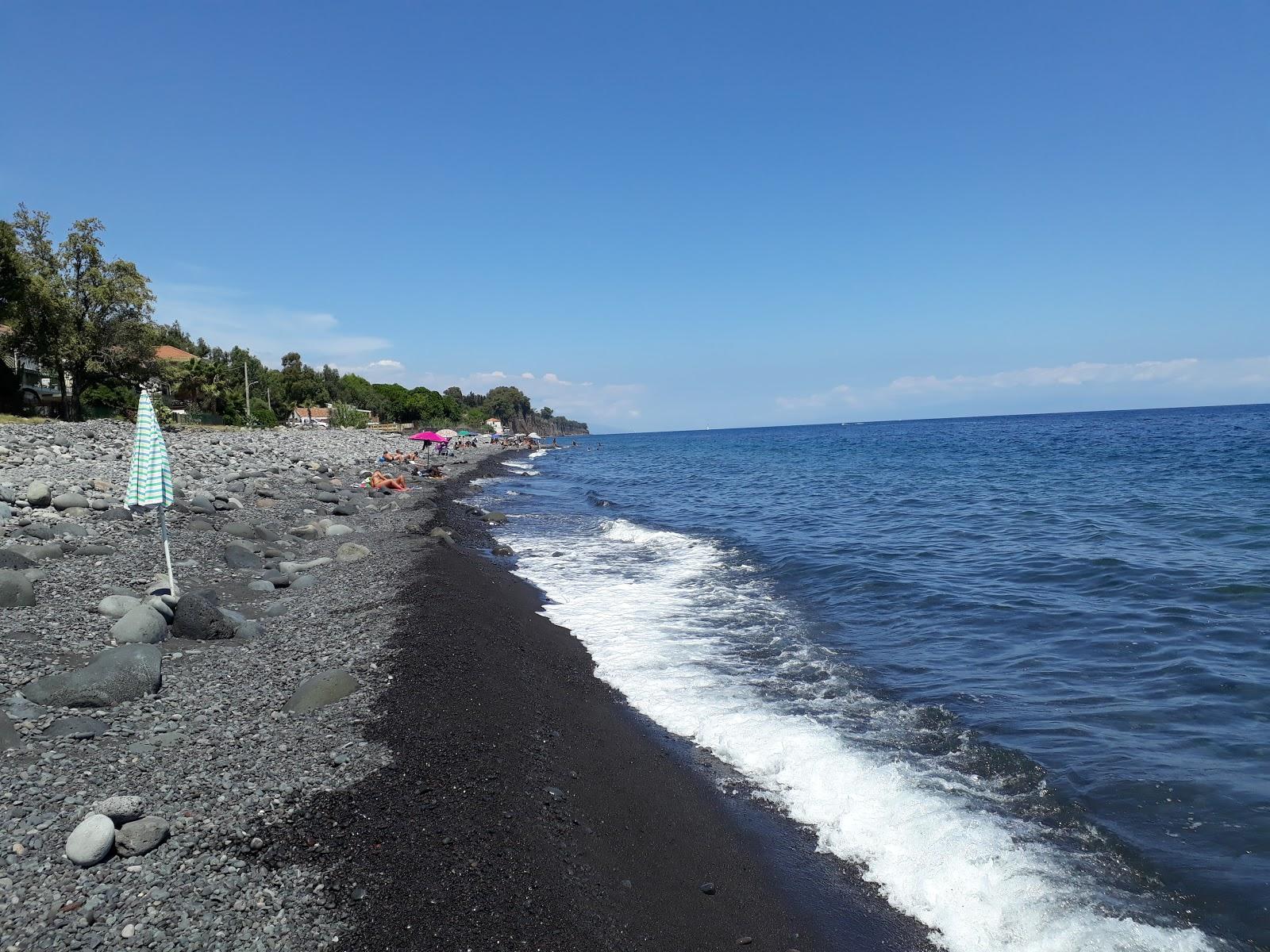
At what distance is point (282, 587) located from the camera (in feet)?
44.1

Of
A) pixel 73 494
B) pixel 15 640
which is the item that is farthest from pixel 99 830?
pixel 73 494

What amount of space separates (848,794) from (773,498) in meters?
28.8

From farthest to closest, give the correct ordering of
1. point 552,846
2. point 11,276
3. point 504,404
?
point 504,404 → point 11,276 → point 552,846

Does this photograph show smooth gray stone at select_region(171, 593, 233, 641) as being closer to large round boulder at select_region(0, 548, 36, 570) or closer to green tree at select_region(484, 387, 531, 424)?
large round boulder at select_region(0, 548, 36, 570)

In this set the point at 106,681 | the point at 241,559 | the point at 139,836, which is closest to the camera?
the point at 139,836

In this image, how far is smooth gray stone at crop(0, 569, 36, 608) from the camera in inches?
384

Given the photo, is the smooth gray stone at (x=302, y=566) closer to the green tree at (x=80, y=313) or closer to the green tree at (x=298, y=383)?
the green tree at (x=80, y=313)

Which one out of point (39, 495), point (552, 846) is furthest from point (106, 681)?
point (39, 495)

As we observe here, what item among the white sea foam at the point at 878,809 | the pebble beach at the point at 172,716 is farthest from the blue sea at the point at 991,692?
the pebble beach at the point at 172,716

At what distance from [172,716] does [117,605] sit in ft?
14.2

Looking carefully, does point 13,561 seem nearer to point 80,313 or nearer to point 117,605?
point 117,605

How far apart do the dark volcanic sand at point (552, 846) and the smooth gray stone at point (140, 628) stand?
3874mm

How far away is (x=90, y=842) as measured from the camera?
15.3ft

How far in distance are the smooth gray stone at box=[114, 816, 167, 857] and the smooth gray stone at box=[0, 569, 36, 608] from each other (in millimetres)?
7269
